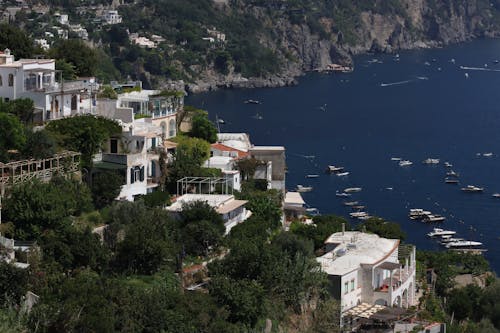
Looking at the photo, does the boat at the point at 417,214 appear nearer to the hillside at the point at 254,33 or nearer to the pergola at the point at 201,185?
the pergola at the point at 201,185

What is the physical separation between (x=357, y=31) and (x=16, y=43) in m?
123

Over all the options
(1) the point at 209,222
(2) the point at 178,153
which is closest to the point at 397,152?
(2) the point at 178,153

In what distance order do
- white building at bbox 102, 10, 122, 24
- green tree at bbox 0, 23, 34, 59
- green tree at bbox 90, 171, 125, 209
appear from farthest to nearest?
white building at bbox 102, 10, 122, 24 → green tree at bbox 0, 23, 34, 59 → green tree at bbox 90, 171, 125, 209

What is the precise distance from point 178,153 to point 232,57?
9297 cm

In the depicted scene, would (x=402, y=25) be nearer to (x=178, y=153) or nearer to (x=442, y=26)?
(x=442, y=26)

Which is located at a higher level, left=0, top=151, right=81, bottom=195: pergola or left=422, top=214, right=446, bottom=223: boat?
left=0, top=151, right=81, bottom=195: pergola

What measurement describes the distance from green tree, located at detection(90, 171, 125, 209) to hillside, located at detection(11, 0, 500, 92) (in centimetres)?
6960

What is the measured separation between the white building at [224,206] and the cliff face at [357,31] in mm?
84036

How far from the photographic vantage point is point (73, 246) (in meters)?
26.9

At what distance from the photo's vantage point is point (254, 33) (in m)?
142

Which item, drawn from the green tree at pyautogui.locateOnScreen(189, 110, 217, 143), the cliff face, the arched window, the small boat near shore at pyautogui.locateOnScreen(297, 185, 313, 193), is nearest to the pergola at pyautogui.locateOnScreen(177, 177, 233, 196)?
the arched window

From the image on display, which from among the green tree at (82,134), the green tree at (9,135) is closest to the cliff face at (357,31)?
the green tree at (82,134)

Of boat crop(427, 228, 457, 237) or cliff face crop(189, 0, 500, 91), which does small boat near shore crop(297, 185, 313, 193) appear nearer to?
boat crop(427, 228, 457, 237)

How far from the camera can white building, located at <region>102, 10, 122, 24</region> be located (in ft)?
416
